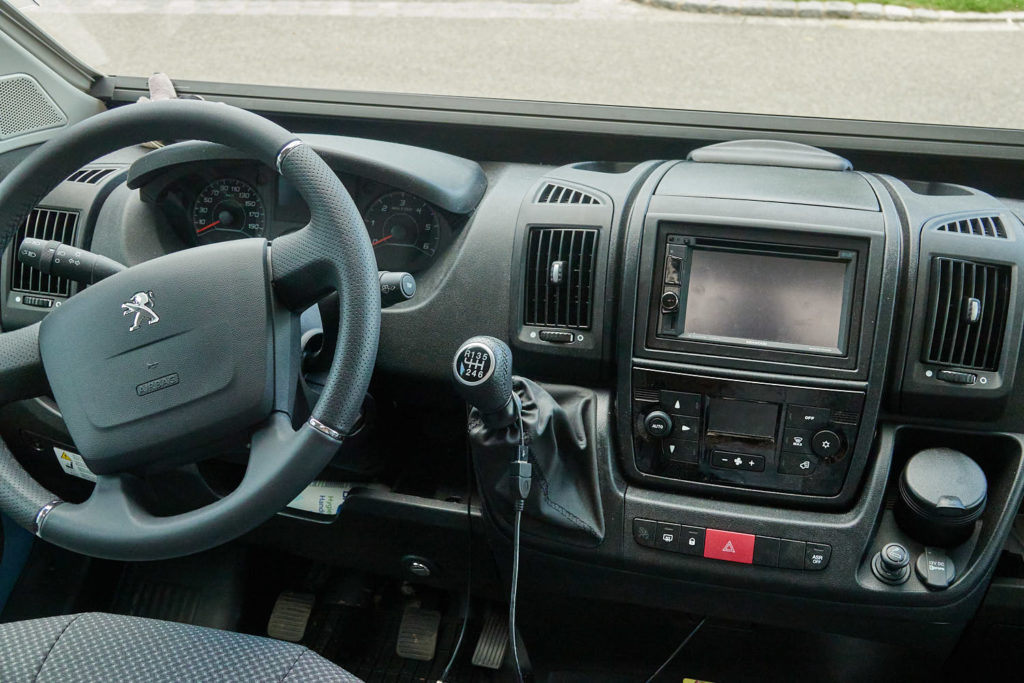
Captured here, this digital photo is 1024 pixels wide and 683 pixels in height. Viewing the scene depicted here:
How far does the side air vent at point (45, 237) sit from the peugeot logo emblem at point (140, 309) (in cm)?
68

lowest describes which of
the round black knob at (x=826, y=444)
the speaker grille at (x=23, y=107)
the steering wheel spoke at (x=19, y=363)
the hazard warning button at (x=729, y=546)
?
the hazard warning button at (x=729, y=546)

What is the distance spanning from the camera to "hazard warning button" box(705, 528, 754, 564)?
154 centimetres

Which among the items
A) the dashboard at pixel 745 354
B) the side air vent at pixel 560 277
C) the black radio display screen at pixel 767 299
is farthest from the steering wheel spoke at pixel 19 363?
the black radio display screen at pixel 767 299

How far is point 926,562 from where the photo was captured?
1498 mm

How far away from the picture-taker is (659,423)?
155 centimetres

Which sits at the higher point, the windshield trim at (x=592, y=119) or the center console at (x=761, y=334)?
the windshield trim at (x=592, y=119)

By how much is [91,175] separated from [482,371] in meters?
1.28

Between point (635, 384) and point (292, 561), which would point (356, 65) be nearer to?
point (635, 384)

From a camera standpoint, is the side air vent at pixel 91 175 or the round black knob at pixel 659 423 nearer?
the round black knob at pixel 659 423

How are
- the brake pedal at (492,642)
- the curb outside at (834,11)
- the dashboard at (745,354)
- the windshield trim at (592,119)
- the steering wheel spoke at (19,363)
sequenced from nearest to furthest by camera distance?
the steering wheel spoke at (19,363), the dashboard at (745,354), the curb outside at (834,11), the windshield trim at (592,119), the brake pedal at (492,642)

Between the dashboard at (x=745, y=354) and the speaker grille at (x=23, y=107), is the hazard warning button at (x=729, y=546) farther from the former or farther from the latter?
the speaker grille at (x=23, y=107)

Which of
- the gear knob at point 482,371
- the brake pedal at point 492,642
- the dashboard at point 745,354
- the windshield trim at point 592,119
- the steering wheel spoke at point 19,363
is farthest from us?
the brake pedal at point 492,642

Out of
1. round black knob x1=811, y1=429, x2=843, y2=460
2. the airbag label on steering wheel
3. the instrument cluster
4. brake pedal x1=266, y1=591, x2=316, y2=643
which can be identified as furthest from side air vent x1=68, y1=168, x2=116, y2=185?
round black knob x1=811, y1=429, x2=843, y2=460

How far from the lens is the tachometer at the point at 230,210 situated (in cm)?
190
